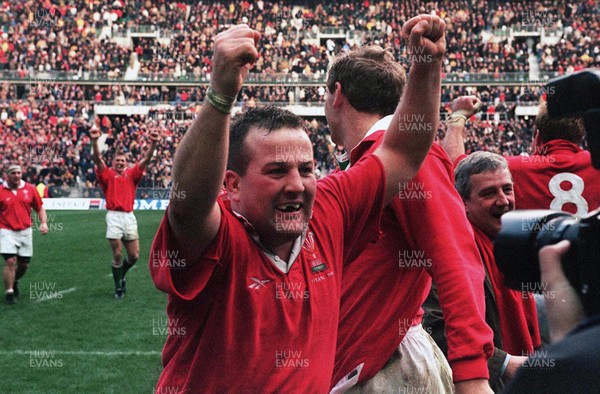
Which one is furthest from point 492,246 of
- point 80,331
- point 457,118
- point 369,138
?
point 80,331

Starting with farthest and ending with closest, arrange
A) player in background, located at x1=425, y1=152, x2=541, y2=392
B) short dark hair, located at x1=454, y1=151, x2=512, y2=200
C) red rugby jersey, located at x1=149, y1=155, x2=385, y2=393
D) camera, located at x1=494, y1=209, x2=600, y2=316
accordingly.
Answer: short dark hair, located at x1=454, y1=151, x2=512, y2=200 < player in background, located at x1=425, y1=152, x2=541, y2=392 < red rugby jersey, located at x1=149, y1=155, x2=385, y2=393 < camera, located at x1=494, y1=209, x2=600, y2=316

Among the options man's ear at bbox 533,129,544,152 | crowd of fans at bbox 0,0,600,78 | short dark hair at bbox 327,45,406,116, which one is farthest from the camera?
crowd of fans at bbox 0,0,600,78

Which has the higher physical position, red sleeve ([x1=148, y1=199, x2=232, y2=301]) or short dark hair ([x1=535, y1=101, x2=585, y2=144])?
short dark hair ([x1=535, y1=101, x2=585, y2=144])

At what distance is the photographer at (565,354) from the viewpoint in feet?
3.21

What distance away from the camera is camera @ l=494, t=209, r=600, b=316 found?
1.12m

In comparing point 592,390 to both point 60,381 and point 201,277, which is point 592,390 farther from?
point 60,381

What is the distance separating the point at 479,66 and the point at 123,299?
106 ft

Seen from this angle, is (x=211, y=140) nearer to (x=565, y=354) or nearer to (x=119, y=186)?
(x=565, y=354)

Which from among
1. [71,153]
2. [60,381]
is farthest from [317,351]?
[71,153]

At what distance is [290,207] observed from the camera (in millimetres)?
2301

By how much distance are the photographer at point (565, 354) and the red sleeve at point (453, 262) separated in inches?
53.0

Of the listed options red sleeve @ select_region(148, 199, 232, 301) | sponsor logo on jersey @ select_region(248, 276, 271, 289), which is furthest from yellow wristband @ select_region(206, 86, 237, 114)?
sponsor logo on jersey @ select_region(248, 276, 271, 289)

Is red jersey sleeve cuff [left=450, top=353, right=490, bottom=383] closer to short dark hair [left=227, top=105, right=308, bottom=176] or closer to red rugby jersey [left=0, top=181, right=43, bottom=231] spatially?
short dark hair [left=227, top=105, right=308, bottom=176]

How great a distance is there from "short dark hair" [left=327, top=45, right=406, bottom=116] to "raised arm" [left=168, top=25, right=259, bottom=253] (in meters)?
1.08
